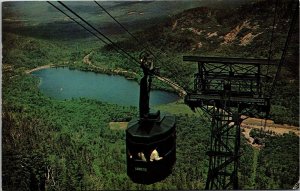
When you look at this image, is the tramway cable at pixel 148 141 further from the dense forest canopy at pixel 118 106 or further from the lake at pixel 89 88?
the lake at pixel 89 88

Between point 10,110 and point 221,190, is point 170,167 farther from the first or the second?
point 10,110

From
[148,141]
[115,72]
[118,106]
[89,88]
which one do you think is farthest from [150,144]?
[115,72]

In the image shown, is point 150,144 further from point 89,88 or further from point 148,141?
point 89,88

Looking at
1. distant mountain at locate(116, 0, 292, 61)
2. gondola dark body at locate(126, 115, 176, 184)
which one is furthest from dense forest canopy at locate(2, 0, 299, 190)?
gondola dark body at locate(126, 115, 176, 184)

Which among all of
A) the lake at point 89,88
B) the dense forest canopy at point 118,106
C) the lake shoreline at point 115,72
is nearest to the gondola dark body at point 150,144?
the dense forest canopy at point 118,106

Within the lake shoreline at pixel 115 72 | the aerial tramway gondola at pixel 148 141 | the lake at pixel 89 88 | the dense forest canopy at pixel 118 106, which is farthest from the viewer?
the lake shoreline at pixel 115 72

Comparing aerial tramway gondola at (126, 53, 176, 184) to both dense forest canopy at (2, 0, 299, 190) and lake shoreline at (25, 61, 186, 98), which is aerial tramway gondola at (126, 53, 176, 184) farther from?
lake shoreline at (25, 61, 186, 98)

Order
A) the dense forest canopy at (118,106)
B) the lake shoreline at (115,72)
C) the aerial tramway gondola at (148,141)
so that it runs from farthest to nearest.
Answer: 1. the lake shoreline at (115,72)
2. the dense forest canopy at (118,106)
3. the aerial tramway gondola at (148,141)
